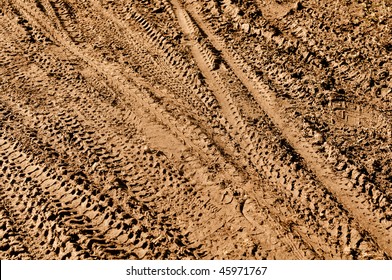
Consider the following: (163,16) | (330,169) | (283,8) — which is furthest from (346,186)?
(163,16)

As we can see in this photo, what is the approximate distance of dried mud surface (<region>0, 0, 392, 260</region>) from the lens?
14.4 ft

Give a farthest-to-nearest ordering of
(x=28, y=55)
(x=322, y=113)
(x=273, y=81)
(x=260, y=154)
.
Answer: (x=28, y=55) → (x=273, y=81) → (x=322, y=113) → (x=260, y=154)

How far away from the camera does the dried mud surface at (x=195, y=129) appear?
172 inches

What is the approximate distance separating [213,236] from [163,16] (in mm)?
3519

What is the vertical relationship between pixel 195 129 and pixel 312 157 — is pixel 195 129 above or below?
below

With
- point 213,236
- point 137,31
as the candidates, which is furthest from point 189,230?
point 137,31

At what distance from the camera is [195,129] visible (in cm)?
524

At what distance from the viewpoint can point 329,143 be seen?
5062 mm

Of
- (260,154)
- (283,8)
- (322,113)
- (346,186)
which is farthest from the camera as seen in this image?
(283,8)

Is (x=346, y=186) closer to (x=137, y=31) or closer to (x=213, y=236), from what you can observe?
(x=213, y=236)

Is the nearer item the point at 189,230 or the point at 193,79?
the point at 189,230

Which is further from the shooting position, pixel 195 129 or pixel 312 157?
pixel 195 129
